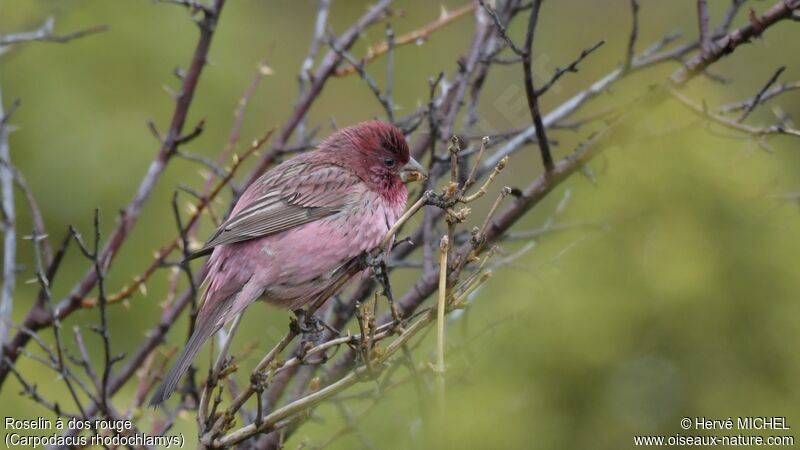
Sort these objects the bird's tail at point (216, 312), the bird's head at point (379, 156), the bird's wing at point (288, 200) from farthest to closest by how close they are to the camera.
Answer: the bird's head at point (379, 156), the bird's wing at point (288, 200), the bird's tail at point (216, 312)

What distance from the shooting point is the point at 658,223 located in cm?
470

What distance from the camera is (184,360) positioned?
3885 mm

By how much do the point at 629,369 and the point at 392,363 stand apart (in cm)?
144

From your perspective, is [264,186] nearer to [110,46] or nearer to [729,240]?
[729,240]

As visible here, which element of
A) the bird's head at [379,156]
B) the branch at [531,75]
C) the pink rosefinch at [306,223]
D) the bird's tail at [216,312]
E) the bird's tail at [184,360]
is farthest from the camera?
the bird's head at [379,156]

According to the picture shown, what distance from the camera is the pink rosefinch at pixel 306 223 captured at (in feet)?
14.7

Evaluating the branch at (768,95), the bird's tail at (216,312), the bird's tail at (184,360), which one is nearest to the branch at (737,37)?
the branch at (768,95)

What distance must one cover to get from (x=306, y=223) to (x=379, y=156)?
0.60 m

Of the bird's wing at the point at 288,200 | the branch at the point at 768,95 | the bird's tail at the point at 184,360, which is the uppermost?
the bird's wing at the point at 288,200

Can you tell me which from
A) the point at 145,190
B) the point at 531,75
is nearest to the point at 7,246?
the point at 145,190

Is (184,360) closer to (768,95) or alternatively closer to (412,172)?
(412,172)

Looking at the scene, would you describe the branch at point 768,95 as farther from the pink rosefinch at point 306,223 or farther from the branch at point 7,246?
the branch at point 7,246

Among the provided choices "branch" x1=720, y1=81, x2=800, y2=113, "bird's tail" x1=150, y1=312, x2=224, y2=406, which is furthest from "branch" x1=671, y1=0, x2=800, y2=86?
"bird's tail" x1=150, y1=312, x2=224, y2=406

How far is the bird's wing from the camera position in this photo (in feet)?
15.4
